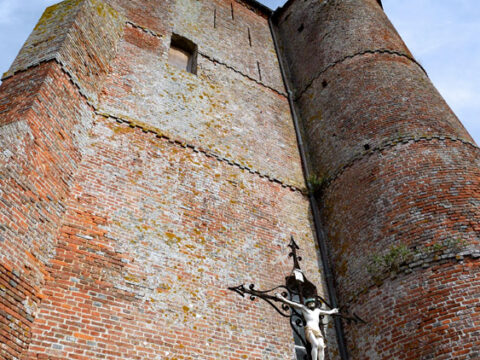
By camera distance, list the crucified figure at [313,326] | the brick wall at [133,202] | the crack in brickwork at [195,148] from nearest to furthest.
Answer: the crucified figure at [313,326] < the brick wall at [133,202] < the crack in brickwork at [195,148]

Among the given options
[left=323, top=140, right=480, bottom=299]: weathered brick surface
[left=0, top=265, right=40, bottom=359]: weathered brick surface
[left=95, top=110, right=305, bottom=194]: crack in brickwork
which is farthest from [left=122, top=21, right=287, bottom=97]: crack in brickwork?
[left=0, top=265, right=40, bottom=359]: weathered brick surface

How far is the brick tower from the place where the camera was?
5.71 m

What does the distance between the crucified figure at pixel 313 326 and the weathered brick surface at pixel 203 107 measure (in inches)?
175

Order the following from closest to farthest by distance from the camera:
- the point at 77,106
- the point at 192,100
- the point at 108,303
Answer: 1. the point at 108,303
2. the point at 77,106
3. the point at 192,100

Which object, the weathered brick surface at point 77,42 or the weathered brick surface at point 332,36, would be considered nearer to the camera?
the weathered brick surface at point 77,42

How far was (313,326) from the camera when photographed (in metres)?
5.46

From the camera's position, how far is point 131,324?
583 cm

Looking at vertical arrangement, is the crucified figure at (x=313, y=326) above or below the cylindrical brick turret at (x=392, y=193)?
below

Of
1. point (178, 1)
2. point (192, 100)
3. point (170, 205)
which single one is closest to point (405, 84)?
point (192, 100)

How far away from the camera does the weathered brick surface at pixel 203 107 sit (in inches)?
349

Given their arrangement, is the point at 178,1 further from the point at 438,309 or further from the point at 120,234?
the point at 438,309

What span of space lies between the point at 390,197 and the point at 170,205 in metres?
4.35

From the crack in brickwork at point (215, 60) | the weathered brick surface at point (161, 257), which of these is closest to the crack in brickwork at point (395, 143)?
the weathered brick surface at point (161, 257)

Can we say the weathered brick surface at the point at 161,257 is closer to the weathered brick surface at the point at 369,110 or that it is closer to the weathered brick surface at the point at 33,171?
the weathered brick surface at the point at 33,171
